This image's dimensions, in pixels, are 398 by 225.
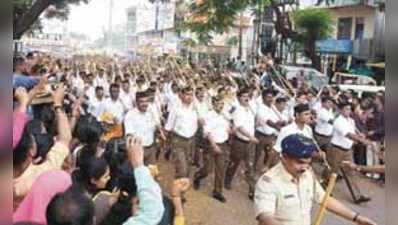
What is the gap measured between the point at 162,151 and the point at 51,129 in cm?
33

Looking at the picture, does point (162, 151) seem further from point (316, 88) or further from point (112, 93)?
point (316, 88)

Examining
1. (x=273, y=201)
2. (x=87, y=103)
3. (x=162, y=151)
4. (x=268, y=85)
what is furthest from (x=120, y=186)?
(x=268, y=85)

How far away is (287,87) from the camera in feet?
5.68

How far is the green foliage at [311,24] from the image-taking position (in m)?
1.65

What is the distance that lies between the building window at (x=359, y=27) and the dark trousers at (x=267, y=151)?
39 cm

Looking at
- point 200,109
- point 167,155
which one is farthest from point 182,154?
point 200,109

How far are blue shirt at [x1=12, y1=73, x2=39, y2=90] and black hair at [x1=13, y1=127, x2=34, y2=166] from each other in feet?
0.40

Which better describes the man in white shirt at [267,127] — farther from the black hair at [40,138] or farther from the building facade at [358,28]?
the black hair at [40,138]

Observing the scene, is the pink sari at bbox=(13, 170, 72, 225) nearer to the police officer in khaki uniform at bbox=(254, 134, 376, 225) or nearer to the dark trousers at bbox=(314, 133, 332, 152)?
the police officer in khaki uniform at bbox=(254, 134, 376, 225)

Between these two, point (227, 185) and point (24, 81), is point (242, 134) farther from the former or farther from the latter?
point (24, 81)

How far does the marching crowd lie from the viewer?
1517 mm

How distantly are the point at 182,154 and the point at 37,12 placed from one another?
0.60 meters

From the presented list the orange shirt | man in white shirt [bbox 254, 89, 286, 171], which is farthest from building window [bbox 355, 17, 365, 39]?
the orange shirt

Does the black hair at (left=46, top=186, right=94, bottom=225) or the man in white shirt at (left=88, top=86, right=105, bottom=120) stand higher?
the man in white shirt at (left=88, top=86, right=105, bottom=120)
